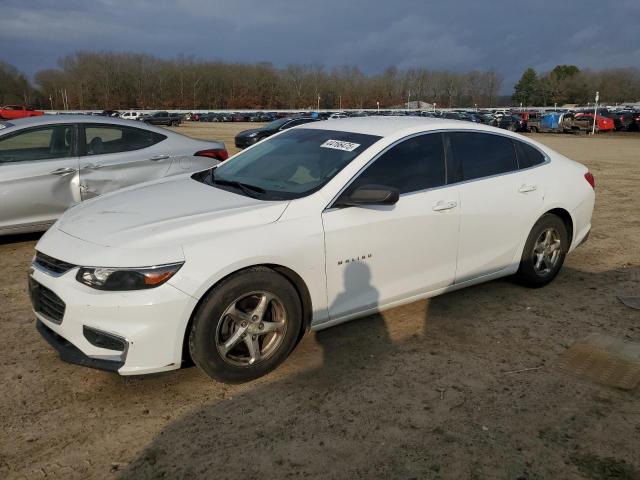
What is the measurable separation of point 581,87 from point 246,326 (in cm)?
14832

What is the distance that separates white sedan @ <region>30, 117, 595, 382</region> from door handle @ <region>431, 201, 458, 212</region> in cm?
1

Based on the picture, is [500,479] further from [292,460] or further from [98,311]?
[98,311]

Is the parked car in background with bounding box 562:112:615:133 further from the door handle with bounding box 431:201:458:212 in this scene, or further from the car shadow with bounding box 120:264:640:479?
the door handle with bounding box 431:201:458:212

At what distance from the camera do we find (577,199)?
4.99 meters

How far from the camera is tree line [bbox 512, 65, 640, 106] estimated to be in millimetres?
131812

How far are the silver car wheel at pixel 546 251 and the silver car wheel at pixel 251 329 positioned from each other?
2618mm

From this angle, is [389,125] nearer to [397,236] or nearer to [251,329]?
[397,236]

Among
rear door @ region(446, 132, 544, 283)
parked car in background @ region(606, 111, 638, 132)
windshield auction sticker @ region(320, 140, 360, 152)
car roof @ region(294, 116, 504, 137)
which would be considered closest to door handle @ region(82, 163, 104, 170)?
car roof @ region(294, 116, 504, 137)

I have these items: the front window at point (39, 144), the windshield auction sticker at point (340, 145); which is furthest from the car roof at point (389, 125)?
the front window at point (39, 144)

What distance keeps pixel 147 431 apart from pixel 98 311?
0.69 meters

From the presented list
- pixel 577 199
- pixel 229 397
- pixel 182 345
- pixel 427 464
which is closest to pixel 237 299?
pixel 182 345

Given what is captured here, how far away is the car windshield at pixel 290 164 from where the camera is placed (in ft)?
12.1

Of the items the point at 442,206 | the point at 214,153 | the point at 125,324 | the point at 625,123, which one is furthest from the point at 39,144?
the point at 625,123

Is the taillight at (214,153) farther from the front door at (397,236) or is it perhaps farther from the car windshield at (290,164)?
the front door at (397,236)
